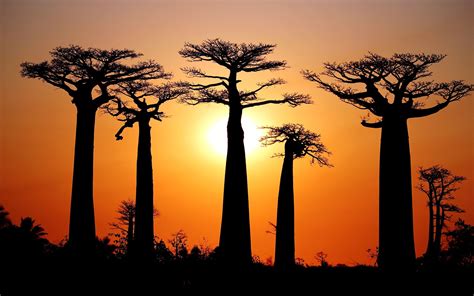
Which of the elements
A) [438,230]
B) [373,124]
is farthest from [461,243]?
[373,124]

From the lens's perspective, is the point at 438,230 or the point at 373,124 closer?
the point at 373,124

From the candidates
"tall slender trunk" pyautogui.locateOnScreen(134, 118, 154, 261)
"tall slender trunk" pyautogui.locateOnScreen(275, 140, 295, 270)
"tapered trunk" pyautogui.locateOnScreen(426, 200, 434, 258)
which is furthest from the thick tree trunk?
"tall slender trunk" pyautogui.locateOnScreen(134, 118, 154, 261)

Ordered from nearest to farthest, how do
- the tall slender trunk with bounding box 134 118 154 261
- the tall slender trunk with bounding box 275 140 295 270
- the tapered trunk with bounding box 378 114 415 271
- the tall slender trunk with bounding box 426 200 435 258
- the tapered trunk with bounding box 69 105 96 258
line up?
the tapered trunk with bounding box 378 114 415 271, the tapered trunk with bounding box 69 105 96 258, the tall slender trunk with bounding box 275 140 295 270, the tall slender trunk with bounding box 134 118 154 261, the tall slender trunk with bounding box 426 200 435 258

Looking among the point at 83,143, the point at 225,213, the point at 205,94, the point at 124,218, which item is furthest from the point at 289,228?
the point at 124,218

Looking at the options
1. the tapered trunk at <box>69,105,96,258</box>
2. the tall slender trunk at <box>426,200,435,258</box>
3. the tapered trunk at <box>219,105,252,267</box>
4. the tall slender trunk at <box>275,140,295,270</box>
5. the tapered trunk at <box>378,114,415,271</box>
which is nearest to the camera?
the tapered trunk at <box>378,114,415,271</box>

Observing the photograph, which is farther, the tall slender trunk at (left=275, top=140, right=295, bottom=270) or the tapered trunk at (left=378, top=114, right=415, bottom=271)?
the tall slender trunk at (left=275, top=140, right=295, bottom=270)

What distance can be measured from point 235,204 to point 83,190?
5.65m

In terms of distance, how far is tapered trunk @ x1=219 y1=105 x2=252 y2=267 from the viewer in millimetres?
30062

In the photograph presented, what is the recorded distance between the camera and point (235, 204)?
30.5 m

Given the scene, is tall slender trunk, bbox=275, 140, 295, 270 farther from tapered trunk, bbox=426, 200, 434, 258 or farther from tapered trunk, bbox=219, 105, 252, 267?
tapered trunk, bbox=426, 200, 434, 258

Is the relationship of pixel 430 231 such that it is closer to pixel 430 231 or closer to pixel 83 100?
pixel 430 231

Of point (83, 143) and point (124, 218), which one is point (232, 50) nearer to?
point (83, 143)

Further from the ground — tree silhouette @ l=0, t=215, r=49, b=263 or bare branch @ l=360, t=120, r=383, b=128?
bare branch @ l=360, t=120, r=383, b=128

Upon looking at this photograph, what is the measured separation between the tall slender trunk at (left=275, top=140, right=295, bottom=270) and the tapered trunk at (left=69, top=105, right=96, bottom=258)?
7.22m
